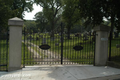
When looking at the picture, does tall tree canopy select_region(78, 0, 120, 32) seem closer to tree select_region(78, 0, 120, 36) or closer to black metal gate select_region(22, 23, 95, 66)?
tree select_region(78, 0, 120, 36)

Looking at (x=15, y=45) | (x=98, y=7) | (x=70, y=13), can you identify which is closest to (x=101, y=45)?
(x=98, y=7)

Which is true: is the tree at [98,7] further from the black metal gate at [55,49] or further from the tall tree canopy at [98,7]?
the black metal gate at [55,49]

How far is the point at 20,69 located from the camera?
670 centimetres

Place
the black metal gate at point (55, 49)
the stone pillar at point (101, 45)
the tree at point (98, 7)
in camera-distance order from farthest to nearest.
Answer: the tree at point (98, 7) < the stone pillar at point (101, 45) < the black metal gate at point (55, 49)

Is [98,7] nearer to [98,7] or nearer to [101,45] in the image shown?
[98,7]

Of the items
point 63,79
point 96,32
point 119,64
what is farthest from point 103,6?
point 63,79

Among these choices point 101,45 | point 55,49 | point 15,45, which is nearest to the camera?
point 15,45

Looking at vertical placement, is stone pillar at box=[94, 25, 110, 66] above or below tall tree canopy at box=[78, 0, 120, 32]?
below

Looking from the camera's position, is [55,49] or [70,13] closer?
[55,49]

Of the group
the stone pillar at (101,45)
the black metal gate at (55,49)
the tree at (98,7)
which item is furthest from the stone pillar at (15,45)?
the tree at (98,7)

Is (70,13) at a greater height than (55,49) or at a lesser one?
greater

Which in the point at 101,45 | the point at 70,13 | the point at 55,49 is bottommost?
the point at 55,49

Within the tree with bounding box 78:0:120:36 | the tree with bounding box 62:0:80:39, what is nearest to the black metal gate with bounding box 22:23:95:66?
the tree with bounding box 78:0:120:36

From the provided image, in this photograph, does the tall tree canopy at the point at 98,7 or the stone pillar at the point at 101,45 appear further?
the tall tree canopy at the point at 98,7
